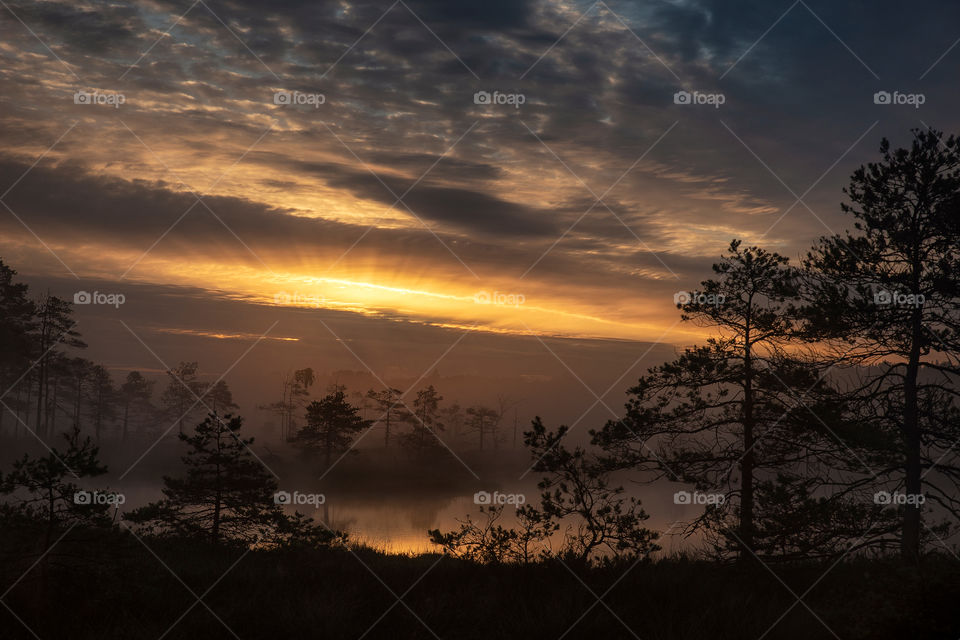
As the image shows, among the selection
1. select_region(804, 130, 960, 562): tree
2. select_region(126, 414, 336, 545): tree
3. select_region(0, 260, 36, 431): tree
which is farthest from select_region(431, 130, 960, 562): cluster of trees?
select_region(0, 260, 36, 431): tree

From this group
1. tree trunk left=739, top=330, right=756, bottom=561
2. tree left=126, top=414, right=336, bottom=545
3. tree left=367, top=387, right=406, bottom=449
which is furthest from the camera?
tree left=367, top=387, right=406, bottom=449

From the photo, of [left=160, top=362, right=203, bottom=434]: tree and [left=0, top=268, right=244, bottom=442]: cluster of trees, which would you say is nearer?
[left=0, top=268, right=244, bottom=442]: cluster of trees

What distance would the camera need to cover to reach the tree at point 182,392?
94812mm

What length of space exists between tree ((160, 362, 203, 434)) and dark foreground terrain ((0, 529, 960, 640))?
Result: 89.0 m

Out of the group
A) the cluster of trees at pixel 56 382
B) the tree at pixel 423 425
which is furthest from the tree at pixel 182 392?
the tree at pixel 423 425

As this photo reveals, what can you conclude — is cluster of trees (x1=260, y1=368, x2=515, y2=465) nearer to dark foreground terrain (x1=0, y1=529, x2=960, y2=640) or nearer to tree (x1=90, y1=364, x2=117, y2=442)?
tree (x1=90, y1=364, x2=117, y2=442)

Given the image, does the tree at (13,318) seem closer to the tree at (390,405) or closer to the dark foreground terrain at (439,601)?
the tree at (390,405)

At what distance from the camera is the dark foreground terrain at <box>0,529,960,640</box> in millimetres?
8352

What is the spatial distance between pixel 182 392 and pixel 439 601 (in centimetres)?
9758

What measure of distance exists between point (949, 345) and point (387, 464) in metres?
70.9

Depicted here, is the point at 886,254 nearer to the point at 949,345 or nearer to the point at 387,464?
the point at 949,345

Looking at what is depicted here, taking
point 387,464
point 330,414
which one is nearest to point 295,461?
point 387,464

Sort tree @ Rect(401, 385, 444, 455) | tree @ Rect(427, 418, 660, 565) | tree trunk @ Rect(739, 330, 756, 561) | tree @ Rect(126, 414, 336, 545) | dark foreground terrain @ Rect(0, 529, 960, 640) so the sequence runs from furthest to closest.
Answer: tree @ Rect(401, 385, 444, 455) < tree @ Rect(126, 414, 336, 545) < tree trunk @ Rect(739, 330, 756, 561) < tree @ Rect(427, 418, 660, 565) < dark foreground terrain @ Rect(0, 529, 960, 640)

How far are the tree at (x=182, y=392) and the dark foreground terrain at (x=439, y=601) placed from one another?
89.0 m
